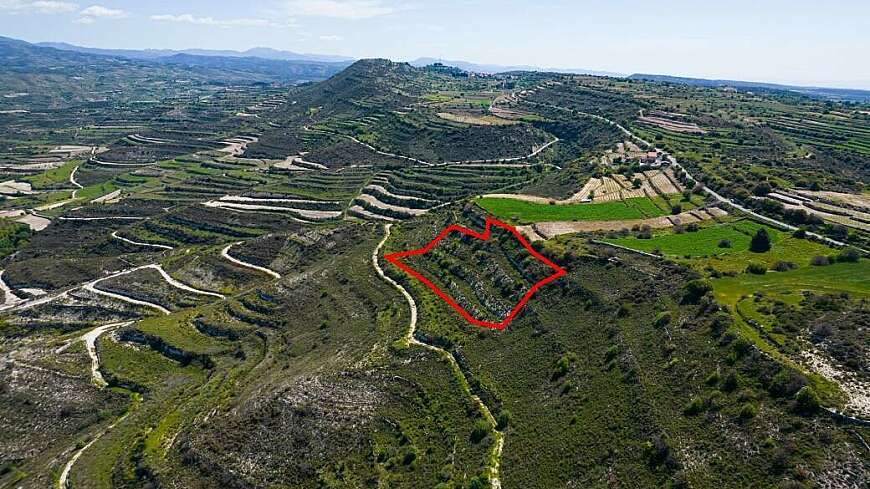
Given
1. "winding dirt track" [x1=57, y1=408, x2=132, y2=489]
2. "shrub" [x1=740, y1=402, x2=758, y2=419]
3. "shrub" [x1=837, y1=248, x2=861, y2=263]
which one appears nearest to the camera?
"shrub" [x1=740, y1=402, x2=758, y2=419]

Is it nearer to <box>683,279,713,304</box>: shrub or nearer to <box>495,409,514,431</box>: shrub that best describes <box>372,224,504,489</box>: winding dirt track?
<box>495,409,514,431</box>: shrub

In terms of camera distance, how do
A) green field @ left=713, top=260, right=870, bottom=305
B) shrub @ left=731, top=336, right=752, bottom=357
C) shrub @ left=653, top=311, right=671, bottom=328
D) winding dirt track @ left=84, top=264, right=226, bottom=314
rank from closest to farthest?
shrub @ left=731, top=336, right=752, bottom=357
shrub @ left=653, top=311, right=671, bottom=328
green field @ left=713, top=260, right=870, bottom=305
winding dirt track @ left=84, top=264, right=226, bottom=314

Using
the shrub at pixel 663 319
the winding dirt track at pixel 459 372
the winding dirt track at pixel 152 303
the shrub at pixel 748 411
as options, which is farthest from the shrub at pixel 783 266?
the winding dirt track at pixel 152 303

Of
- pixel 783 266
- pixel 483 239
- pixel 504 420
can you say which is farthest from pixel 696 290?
pixel 483 239

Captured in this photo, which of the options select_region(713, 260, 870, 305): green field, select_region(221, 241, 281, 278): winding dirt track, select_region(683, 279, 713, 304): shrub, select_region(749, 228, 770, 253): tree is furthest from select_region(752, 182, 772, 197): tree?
select_region(221, 241, 281, 278): winding dirt track

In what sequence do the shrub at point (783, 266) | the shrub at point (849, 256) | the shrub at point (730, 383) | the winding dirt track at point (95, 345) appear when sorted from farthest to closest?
the winding dirt track at point (95, 345) < the shrub at point (849, 256) < the shrub at point (783, 266) < the shrub at point (730, 383)

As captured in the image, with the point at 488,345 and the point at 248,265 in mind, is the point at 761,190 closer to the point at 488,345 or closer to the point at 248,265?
the point at 488,345

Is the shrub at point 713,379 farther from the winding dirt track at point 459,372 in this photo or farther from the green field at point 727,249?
the green field at point 727,249
